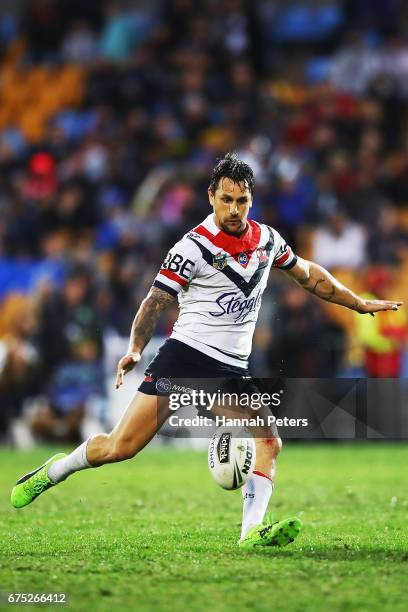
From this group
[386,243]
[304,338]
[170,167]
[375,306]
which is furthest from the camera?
[170,167]

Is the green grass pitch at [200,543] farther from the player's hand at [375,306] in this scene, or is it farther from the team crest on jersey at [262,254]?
the team crest on jersey at [262,254]

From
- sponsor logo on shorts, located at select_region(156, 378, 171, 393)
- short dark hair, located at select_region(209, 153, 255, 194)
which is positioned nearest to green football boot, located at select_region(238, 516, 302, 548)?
sponsor logo on shorts, located at select_region(156, 378, 171, 393)

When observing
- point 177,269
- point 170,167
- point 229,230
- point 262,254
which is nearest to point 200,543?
point 177,269

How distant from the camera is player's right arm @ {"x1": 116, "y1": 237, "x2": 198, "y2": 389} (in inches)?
303

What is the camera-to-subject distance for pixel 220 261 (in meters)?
7.88

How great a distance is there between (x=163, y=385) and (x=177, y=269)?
0.77 meters

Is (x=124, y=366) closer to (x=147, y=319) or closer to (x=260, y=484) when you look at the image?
(x=147, y=319)

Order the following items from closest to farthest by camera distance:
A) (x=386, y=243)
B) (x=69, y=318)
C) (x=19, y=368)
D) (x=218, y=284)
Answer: (x=218, y=284)
(x=386, y=243)
(x=69, y=318)
(x=19, y=368)

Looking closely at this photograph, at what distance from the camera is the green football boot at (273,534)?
776cm

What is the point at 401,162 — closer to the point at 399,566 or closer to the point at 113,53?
the point at 113,53

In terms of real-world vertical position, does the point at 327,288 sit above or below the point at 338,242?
below

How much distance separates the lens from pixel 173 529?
29.2ft

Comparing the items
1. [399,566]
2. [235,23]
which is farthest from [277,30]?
[399,566]

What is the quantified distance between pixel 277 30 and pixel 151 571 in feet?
52.5
